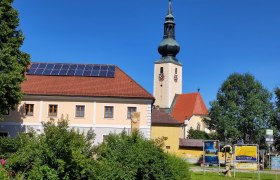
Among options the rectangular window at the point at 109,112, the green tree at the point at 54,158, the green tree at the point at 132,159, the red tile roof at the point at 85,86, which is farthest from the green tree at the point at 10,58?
the green tree at the point at 54,158

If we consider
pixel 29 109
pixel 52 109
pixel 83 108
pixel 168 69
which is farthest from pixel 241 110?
pixel 168 69

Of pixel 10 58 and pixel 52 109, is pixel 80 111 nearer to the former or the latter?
pixel 52 109

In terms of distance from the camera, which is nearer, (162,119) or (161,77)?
(162,119)

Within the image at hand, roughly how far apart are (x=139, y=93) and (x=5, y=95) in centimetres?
1291

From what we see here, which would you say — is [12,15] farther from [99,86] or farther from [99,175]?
[99,175]

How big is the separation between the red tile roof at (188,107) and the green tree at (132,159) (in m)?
77.1

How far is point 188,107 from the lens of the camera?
301ft

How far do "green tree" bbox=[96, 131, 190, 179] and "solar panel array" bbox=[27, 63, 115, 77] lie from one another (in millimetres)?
24640

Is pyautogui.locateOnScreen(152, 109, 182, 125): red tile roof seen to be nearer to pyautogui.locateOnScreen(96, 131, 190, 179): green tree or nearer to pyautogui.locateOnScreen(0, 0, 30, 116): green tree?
pyautogui.locateOnScreen(0, 0, 30, 116): green tree

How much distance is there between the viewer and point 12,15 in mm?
27828

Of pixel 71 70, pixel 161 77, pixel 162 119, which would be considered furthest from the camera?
pixel 161 77

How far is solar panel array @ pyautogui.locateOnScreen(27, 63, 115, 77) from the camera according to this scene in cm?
3797

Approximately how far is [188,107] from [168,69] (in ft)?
34.3

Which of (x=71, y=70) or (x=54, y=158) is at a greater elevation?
(x=71, y=70)
